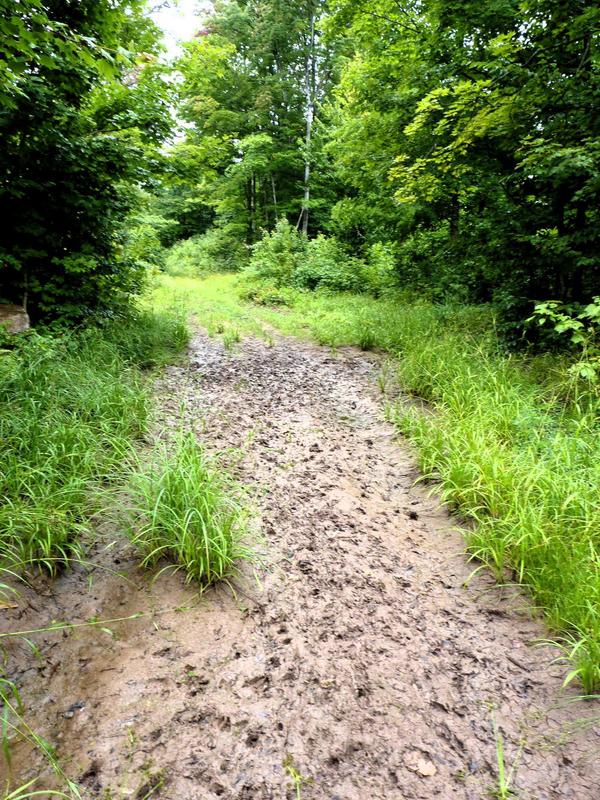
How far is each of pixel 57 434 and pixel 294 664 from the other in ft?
8.07

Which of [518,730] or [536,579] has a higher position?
[536,579]

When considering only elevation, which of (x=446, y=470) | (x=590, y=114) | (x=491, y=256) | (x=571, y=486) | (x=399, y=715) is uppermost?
(x=590, y=114)

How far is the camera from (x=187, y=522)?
248 centimetres

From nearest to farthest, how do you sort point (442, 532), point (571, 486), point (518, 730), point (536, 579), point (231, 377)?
point (518, 730), point (536, 579), point (571, 486), point (442, 532), point (231, 377)

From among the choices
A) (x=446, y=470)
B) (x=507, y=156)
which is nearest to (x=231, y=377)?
(x=446, y=470)

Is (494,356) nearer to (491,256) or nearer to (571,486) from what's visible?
Answer: (491,256)

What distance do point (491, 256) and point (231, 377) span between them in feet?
15.9

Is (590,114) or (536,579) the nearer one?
(536,579)

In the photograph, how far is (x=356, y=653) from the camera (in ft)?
7.28

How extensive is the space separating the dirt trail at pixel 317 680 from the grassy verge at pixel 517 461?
0.22 m

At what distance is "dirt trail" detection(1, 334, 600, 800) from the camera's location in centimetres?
164

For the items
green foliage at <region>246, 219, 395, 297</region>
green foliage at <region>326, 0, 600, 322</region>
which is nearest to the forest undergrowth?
green foliage at <region>326, 0, 600, 322</region>

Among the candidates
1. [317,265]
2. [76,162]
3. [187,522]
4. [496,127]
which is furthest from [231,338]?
[317,265]

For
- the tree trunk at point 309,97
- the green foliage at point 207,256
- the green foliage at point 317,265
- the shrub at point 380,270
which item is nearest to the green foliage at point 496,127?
the shrub at point 380,270
